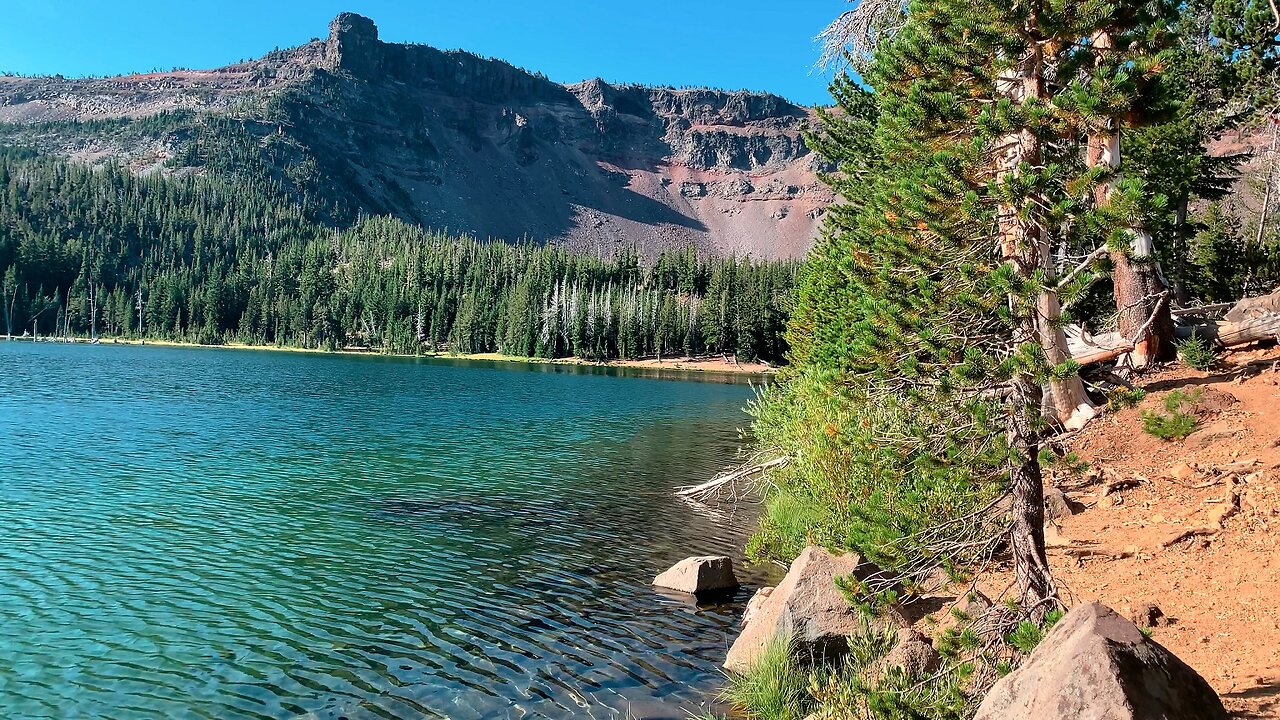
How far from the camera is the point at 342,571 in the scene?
17.7m

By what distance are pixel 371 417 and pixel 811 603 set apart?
4179 centimetres

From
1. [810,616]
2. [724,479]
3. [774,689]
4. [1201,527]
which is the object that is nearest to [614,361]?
[724,479]

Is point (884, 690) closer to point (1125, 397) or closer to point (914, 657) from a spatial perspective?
point (914, 657)

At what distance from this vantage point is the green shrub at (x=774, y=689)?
10438mm

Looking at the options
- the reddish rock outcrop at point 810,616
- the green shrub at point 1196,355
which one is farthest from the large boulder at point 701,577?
the green shrub at point 1196,355

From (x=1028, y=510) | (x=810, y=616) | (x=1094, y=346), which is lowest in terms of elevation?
(x=810, y=616)

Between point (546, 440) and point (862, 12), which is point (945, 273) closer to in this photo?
point (862, 12)

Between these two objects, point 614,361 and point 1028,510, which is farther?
point 614,361

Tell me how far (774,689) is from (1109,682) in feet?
18.7

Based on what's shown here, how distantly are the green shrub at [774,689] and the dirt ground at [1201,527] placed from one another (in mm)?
3842

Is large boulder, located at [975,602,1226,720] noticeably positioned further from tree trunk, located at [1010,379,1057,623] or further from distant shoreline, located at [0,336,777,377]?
distant shoreline, located at [0,336,777,377]

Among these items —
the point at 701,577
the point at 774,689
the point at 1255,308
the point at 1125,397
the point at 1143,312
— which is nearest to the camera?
the point at 1125,397

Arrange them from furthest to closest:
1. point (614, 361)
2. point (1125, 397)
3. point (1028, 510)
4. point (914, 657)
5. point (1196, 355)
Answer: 1. point (614, 361)
2. point (1196, 355)
3. point (914, 657)
4. point (1028, 510)
5. point (1125, 397)

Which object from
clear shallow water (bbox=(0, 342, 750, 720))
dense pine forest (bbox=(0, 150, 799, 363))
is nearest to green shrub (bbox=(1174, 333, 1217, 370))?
clear shallow water (bbox=(0, 342, 750, 720))
